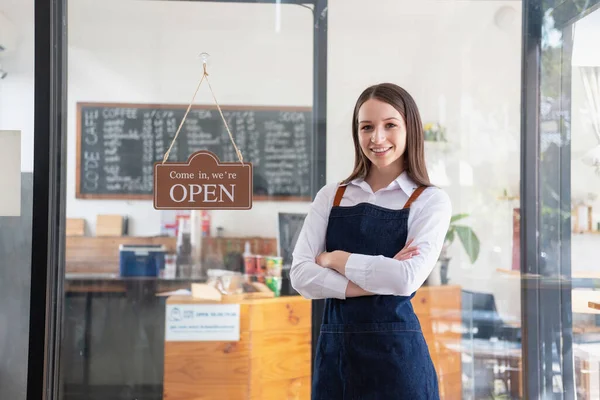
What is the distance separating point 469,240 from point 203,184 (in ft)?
4.07

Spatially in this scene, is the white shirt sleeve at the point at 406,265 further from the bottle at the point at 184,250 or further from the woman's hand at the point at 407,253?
the bottle at the point at 184,250

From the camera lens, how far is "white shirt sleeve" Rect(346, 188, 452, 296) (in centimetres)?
190

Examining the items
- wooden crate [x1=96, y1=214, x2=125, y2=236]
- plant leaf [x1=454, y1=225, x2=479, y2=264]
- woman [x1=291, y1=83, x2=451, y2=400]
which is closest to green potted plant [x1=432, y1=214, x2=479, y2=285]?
plant leaf [x1=454, y1=225, x2=479, y2=264]

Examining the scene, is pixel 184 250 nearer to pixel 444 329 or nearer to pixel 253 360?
pixel 253 360

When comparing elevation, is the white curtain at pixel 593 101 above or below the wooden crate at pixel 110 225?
above

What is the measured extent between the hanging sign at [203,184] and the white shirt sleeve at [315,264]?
689 millimetres

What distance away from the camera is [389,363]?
197 cm

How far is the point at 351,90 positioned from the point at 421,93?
0.32 metres

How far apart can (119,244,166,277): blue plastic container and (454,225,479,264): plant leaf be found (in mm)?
1353

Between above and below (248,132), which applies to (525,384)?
below

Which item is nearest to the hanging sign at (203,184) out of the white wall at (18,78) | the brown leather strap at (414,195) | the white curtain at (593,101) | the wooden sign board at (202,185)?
the wooden sign board at (202,185)

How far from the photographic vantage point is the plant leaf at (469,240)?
3002 mm

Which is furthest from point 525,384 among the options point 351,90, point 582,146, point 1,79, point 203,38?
point 1,79

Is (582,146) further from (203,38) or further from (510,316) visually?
(203,38)
